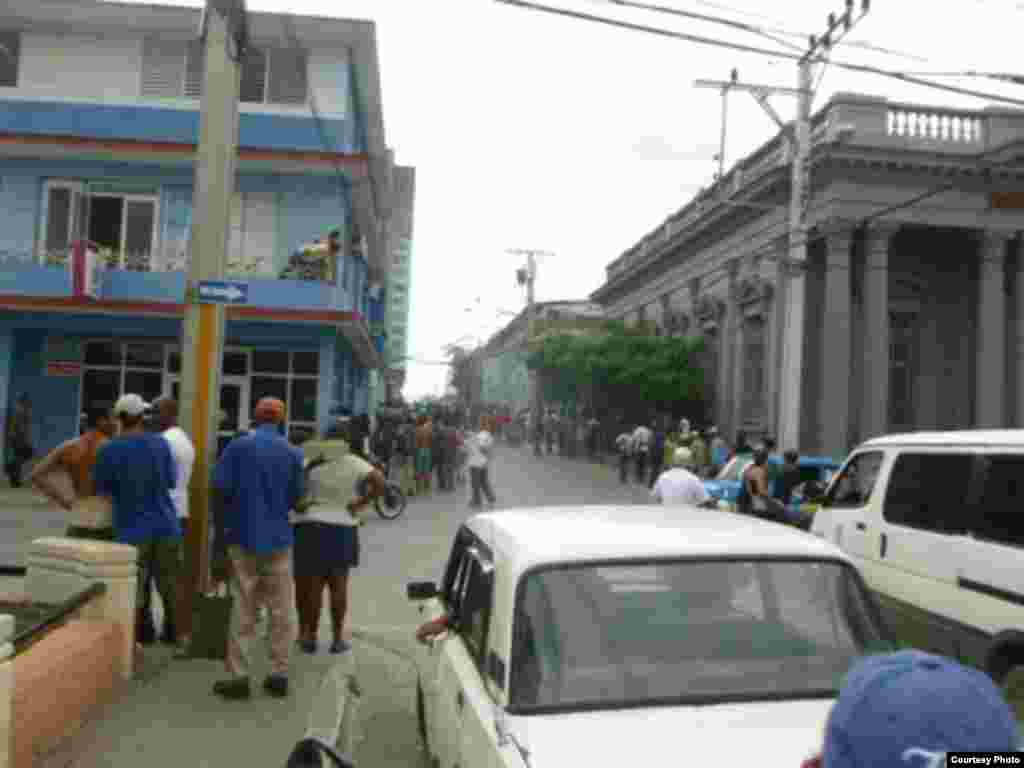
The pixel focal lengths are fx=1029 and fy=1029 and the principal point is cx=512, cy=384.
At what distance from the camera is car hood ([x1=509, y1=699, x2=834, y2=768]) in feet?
9.82

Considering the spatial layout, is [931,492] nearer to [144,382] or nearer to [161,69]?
[144,382]

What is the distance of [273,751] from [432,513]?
1459cm

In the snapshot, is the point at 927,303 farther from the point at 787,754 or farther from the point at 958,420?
the point at 787,754

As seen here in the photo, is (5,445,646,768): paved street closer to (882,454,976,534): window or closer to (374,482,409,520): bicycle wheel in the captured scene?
(882,454,976,534): window

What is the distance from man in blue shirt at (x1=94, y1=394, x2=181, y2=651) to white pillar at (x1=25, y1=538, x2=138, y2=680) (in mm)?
425

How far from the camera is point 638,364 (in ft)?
118

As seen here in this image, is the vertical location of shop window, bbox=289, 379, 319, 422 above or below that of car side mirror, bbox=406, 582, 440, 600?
above

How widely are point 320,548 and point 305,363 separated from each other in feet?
55.7

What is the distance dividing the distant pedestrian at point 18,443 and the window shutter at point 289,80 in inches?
345

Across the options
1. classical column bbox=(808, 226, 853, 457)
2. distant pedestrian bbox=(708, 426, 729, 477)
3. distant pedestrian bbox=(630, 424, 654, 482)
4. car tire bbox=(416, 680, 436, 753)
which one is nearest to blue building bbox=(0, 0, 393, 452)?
distant pedestrian bbox=(708, 426, 729, 477)

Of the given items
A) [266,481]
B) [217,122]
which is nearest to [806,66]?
[217,122]

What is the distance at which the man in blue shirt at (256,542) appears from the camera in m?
6.41

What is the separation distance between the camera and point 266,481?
651 centimetres

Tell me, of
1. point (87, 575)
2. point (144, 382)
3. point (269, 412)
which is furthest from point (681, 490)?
point (144, 382)
